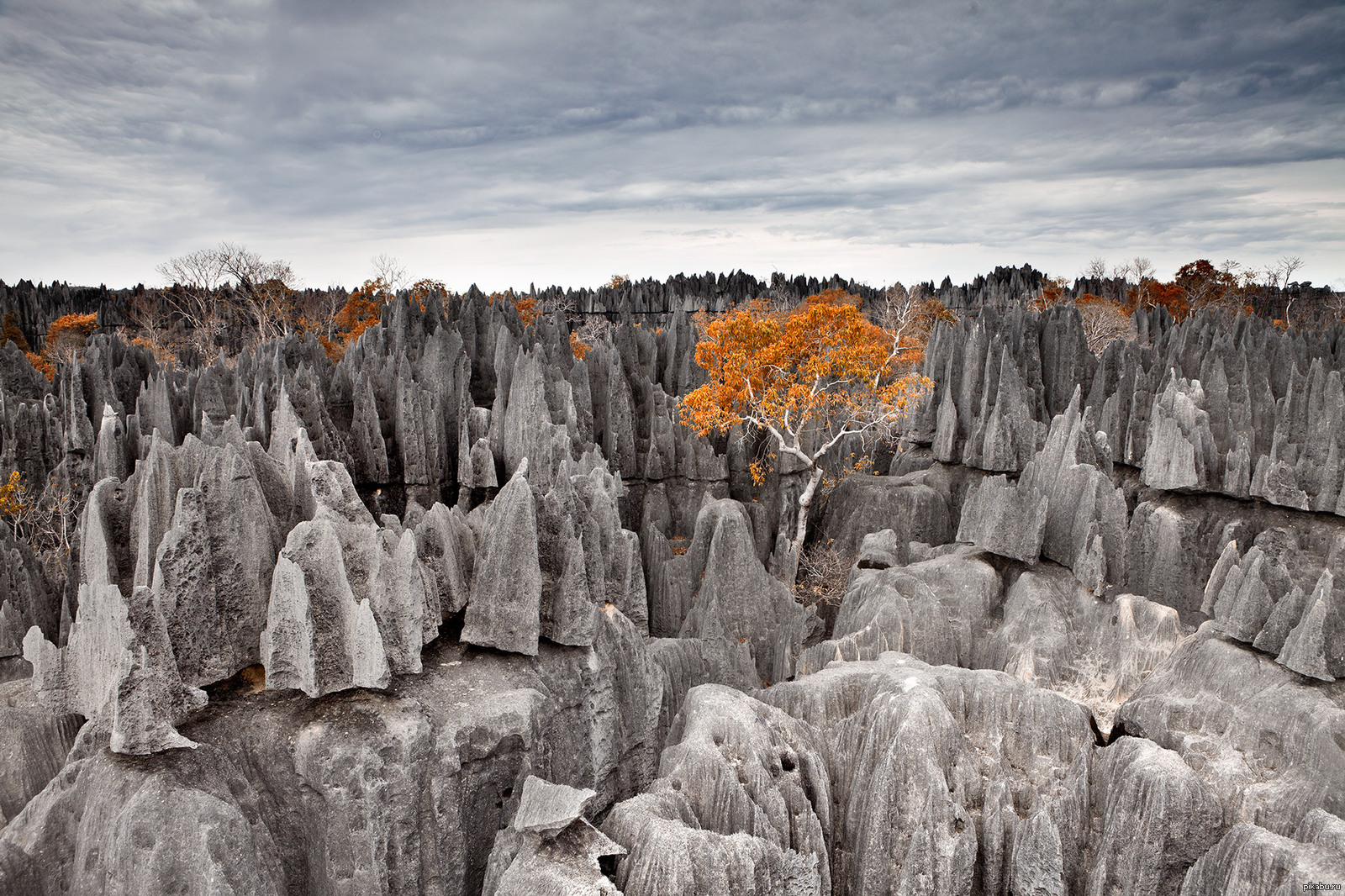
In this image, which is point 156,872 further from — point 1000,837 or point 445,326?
point 445,326

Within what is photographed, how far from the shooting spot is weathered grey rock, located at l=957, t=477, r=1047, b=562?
21.1m

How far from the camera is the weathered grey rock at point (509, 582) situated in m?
12.0

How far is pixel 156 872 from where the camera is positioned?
8422 mm

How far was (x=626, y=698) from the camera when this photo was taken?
13680mm

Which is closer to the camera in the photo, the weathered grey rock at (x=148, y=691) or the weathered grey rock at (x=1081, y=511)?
the weathered grey rock at (x=148, y=691)

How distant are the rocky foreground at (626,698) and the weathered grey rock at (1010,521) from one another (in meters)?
0.10

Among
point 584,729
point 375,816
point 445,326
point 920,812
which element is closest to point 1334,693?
point 920,812

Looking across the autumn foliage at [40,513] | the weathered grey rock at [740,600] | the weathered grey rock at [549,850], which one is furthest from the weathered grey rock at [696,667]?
the autumn foliage at [40,513]

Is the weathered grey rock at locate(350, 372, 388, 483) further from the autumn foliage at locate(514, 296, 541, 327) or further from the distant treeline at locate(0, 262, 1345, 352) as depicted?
the distant treeline at locate(0, 262, 1345, 352)

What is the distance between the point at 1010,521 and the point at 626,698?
12522 mm

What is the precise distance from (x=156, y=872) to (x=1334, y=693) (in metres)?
16.8

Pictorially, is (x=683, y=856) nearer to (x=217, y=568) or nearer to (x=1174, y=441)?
(x=217, y=568)

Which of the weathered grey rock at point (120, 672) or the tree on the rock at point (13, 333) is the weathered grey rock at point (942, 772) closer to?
the weathered grey rock at point (120, 672)

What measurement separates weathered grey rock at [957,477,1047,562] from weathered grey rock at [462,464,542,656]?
45.5ft
